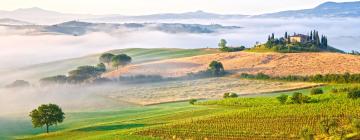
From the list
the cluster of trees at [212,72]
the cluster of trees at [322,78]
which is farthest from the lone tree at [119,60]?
the cluster of trees at [322,78]

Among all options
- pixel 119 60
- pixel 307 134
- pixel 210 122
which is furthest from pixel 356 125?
pixel 119 60

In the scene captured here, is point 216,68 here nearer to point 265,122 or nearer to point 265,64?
point 265,64

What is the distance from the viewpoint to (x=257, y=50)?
18850cm

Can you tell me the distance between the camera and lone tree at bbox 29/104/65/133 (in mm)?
87250

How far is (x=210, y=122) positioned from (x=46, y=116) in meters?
28.5

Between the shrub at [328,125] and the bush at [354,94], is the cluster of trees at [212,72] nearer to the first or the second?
the bush at [354,94]

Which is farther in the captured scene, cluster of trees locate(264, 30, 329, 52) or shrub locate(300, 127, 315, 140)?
cluster of trees locate(264, 30, 329, 52)

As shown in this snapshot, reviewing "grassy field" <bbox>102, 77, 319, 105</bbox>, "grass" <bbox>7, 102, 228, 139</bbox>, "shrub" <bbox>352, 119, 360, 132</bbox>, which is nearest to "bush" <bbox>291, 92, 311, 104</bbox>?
"grass" <bbox>7, 102, 228, 139</bbox>

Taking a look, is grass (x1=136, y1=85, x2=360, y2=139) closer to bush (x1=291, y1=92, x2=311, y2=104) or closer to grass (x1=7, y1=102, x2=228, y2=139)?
bush (x1=291, y1=92, x2=311, y2=104)

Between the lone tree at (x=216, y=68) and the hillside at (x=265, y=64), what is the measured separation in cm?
310

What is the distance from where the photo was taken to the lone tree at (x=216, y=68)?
510 feet

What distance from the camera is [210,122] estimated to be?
247 feet

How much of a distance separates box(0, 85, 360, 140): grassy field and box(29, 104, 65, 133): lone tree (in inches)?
68.1

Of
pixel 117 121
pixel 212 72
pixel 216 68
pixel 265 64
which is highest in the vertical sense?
pixel 265 64
